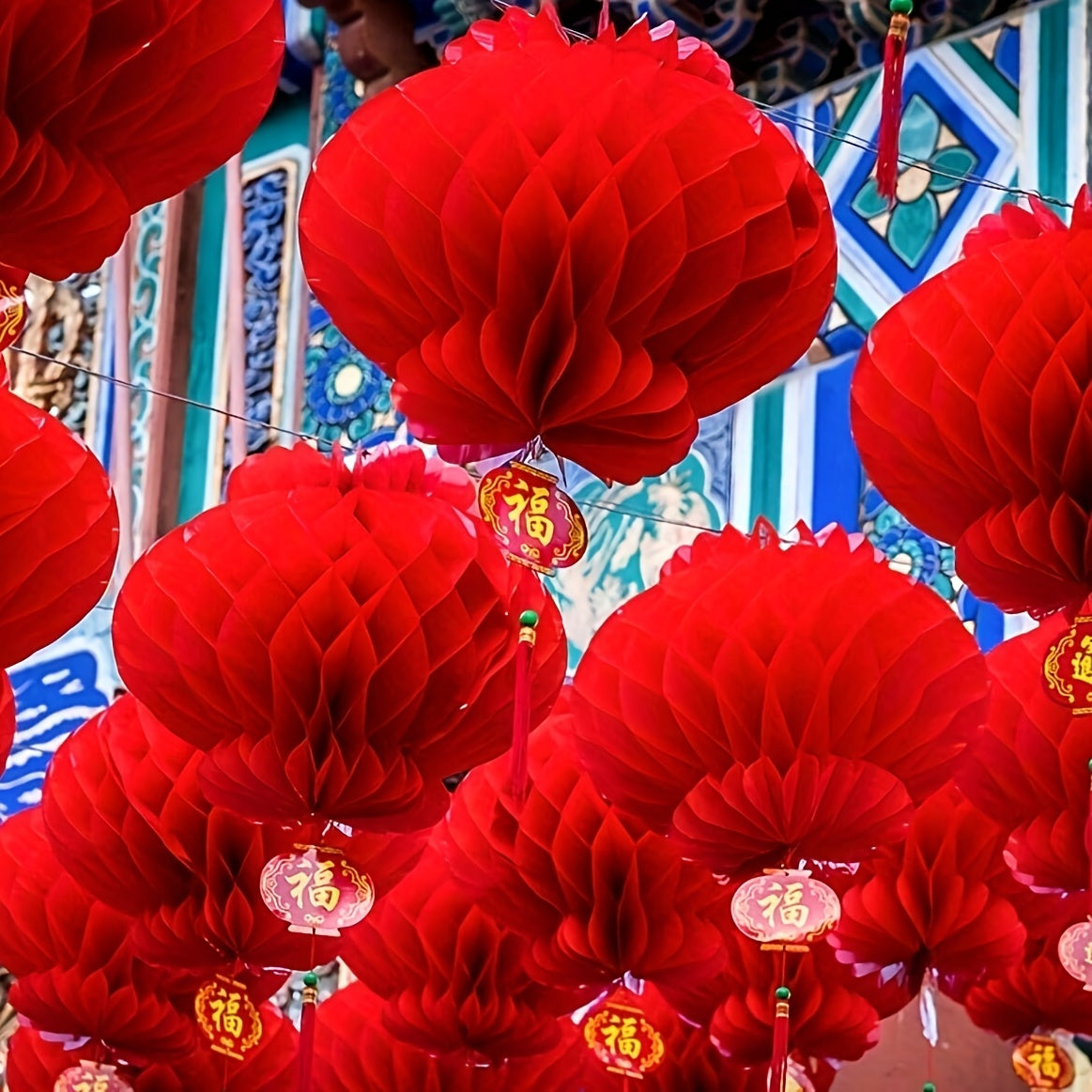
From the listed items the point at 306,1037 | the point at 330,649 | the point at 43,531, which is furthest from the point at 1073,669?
the point at 43,531

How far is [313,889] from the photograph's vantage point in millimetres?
1886

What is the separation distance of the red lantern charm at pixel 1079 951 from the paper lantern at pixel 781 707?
11.1 inches

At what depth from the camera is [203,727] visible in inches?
73.5

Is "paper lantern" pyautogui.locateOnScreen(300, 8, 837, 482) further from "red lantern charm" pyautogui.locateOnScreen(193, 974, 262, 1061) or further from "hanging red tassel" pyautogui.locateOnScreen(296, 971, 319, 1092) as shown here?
"red lantern charm" pyautogui.locateOnScreen(193, 974, 262, 1061)

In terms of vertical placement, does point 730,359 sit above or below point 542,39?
below

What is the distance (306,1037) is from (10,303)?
0.77 meters

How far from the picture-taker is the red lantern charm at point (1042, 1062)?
8.04 feet

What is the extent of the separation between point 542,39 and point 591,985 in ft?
3.30

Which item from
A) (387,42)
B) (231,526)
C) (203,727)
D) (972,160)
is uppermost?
(387,42)

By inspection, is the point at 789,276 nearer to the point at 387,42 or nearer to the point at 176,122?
the point at 176,122

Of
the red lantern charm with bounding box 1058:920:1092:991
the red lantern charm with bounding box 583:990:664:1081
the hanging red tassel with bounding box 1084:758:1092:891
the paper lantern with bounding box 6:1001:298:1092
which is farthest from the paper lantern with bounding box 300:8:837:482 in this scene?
the paper lantern with bounding box 6:1001:298:1092

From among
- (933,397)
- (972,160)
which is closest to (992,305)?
(933,397)

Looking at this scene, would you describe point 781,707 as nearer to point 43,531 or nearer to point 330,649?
point 330,649

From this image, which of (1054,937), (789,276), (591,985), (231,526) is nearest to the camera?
(789,276)
